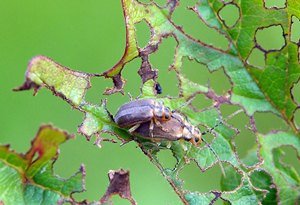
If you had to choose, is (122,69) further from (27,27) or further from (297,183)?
(27,27)

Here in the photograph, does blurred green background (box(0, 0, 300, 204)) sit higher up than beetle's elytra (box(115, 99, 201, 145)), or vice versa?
blurred green background (box(0, 0, 300, 204))

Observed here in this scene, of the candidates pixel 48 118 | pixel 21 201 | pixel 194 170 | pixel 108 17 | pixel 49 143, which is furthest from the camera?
pixel 108 17

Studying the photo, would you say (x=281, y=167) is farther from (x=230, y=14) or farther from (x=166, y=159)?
(x=230, y=14)

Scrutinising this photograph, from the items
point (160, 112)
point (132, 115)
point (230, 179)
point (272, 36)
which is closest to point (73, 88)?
point (132, 115)

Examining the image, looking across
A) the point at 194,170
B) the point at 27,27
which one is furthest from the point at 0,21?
the point at 194,170

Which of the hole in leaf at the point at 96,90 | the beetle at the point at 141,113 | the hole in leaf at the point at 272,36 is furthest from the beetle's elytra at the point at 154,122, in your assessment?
the hole in leaf at the point at 272,36

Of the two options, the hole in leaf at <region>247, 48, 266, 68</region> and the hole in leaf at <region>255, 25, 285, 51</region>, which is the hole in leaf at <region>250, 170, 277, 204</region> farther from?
the hole in leaf at <region>255, 25, 285, 51</region>

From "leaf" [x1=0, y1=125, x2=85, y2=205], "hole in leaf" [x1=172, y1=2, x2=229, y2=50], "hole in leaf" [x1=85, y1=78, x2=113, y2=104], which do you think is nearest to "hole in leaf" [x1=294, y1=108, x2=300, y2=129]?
"hole in leaf" [x1=172, y1=2, x2=229, y2=50]
